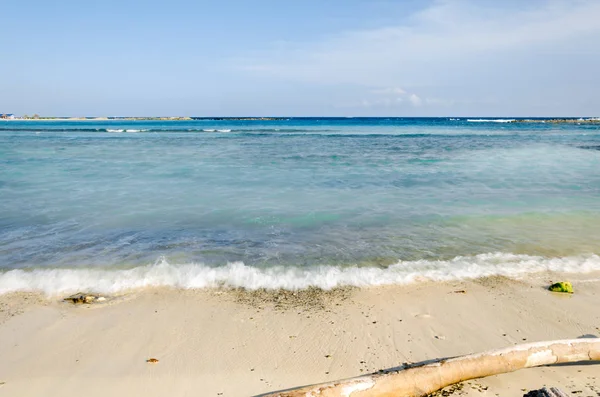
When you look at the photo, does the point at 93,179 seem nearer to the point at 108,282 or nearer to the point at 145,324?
the point at 108,282

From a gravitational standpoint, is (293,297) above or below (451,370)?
below

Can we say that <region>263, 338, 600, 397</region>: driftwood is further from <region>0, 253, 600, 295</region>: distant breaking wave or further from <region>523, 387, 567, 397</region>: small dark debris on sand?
<region>0, 253, 600, 295</region>: distant breaking wave

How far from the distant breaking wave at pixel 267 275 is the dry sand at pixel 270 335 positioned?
0.24 meters

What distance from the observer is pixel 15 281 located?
5570 mm

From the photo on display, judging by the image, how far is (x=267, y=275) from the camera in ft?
19.2

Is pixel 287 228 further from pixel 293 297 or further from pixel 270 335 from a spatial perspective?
pixel 270 335

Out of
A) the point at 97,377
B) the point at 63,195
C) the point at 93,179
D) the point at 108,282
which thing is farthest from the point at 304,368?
the point at 93,179

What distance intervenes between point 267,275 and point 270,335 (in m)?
1.65

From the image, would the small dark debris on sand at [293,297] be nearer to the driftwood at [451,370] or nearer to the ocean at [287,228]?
the ocean at [287,228]

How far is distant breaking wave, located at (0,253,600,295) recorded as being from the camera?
550 centimetres

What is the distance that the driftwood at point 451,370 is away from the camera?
2.87 meters

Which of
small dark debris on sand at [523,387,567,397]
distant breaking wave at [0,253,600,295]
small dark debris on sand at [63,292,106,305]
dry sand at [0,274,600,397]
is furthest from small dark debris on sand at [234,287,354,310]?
small dark debris on sand at [523,387,567,397]

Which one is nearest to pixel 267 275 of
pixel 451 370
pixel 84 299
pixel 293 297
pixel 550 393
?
pixel 293 297

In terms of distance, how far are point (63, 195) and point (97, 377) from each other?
9.50 metres
